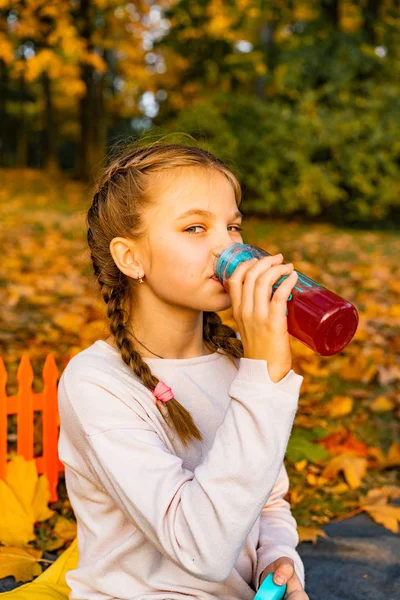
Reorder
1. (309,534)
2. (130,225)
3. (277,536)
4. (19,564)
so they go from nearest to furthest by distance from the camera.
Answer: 1. (130,225)
2. (277,536)
3. (19,564)
4. (309,534)

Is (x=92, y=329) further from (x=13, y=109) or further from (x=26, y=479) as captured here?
(x=13, y=109)

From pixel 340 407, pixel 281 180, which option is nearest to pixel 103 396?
pixel 340 407

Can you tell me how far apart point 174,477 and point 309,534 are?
51.6 inches

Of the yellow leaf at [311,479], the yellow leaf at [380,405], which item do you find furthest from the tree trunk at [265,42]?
the yellow leaf at [311,479]

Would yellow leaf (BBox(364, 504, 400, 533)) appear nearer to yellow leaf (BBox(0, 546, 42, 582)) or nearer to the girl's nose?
yellow leaf (BBox(0, 546, 42, 582))

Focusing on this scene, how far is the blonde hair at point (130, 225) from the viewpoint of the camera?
5.25 feet

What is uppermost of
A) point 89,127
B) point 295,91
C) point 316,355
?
point 295,91

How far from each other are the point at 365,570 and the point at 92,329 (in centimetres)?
249

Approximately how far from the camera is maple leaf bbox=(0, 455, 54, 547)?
2414 millimetres

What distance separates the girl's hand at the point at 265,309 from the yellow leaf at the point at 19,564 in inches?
52.9

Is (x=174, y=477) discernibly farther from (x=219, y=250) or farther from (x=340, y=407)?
(x=340, y=407)

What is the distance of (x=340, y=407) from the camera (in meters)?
3.52

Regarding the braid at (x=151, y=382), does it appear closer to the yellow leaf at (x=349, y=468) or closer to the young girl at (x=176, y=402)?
the young girl at (x=176, y=402)

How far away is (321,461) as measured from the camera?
302cm
